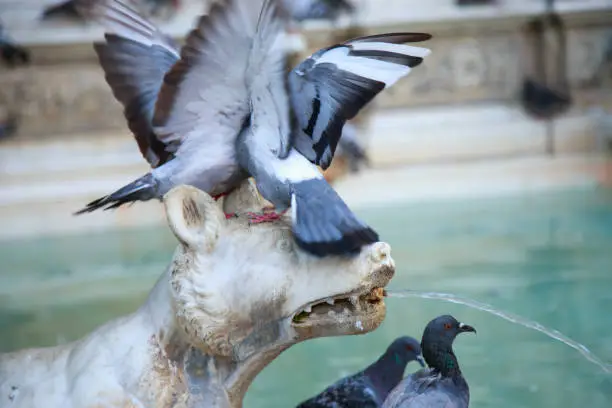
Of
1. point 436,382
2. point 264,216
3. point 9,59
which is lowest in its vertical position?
point 9,59

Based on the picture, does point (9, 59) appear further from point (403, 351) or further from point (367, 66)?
point (367, 66)

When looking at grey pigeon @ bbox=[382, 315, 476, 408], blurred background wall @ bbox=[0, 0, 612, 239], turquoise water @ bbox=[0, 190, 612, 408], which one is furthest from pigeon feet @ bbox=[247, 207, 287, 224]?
blurred background wall @ bbox=[0, 0, 612, 239]

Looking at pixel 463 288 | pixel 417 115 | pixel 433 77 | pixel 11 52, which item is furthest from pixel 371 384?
pixel 433 77

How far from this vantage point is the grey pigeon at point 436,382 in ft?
7.91

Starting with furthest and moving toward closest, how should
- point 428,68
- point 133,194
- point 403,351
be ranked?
point 428,68 < point 403,351 < point 133,194

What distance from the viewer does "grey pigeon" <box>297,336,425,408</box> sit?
2836mm

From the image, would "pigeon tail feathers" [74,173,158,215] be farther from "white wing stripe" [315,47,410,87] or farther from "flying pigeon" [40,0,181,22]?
"flying pigeon" [40,0,181,22]

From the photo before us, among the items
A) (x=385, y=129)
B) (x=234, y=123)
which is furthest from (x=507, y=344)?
(x=385, y=129)

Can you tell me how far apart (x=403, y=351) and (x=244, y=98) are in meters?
1.34

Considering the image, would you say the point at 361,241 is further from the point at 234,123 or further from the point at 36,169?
the point at 36,169

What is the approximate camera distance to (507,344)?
447 cm

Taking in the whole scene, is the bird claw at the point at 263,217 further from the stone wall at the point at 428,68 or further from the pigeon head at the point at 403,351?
the stone wall at the point at 428,68

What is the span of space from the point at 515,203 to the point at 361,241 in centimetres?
639

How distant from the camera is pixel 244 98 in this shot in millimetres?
2109
